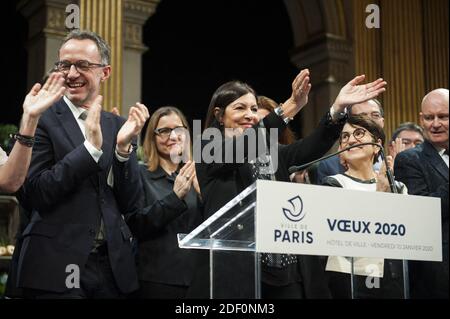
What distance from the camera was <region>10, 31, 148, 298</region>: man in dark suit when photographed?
2.60 m

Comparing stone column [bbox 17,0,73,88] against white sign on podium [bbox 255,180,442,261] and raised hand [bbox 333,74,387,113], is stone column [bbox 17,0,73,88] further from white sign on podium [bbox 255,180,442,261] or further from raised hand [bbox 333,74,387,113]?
white sign on podium [bbox 255,180,442,261]

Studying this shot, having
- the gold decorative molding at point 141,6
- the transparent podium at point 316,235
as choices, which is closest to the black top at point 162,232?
the transparent podium at point 316,235

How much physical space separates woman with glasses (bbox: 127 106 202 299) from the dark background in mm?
7412

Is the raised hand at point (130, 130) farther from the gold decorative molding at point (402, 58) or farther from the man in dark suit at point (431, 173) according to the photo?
the gold decorative molding at point (402, 58)

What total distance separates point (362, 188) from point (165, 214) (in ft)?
2.73

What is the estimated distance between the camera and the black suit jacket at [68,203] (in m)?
2.59

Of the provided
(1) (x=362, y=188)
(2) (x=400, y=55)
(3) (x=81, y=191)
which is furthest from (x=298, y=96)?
(2) (x=400, y=55)

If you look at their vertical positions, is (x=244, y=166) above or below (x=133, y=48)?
below

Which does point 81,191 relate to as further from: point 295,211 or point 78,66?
point 295,211

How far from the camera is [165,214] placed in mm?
3252

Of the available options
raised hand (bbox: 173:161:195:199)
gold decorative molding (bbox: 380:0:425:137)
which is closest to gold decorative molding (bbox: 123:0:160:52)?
gold decorative molding (bbox: 380:0:425:137)

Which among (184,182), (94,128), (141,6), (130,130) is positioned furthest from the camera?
(141,6)

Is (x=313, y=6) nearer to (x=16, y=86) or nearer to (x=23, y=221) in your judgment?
(x=16, y=86)

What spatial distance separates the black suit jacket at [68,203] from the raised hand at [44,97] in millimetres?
184
